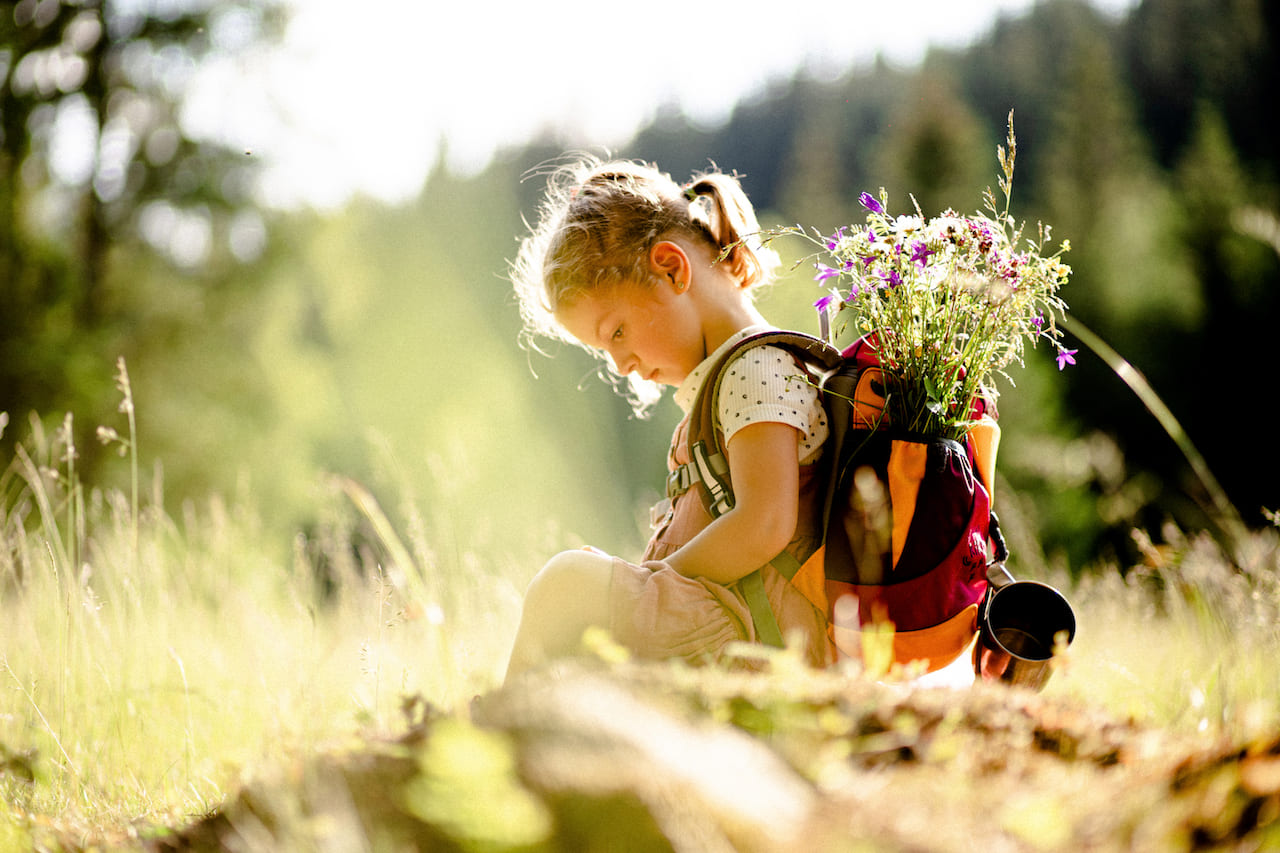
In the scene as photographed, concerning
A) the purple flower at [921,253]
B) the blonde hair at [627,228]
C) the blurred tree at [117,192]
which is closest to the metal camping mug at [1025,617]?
the purple flower at [921,253]

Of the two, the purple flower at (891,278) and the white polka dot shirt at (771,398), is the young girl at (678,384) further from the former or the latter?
the purple flower at (891,278)

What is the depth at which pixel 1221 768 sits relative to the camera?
1183 mm

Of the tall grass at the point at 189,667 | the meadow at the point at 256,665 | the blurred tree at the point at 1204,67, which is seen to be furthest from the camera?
the blurred tree at the point at 1204,67

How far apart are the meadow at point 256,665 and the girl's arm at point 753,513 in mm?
635

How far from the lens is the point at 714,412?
2.14m

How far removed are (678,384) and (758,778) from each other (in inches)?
58.2

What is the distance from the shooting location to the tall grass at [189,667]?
1.92 m

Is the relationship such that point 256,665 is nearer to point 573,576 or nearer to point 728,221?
point 573,576

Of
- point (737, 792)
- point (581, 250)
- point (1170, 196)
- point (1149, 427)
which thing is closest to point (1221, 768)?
point (737, 792)

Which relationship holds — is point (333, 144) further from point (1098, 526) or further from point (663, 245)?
point (1098, 526)

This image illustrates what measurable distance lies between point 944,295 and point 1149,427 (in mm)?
22998

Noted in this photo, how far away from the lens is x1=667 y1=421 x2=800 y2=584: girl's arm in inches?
77.0

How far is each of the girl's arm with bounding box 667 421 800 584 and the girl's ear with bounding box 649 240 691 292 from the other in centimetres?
58

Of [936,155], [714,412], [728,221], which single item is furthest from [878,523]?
[936,155]
